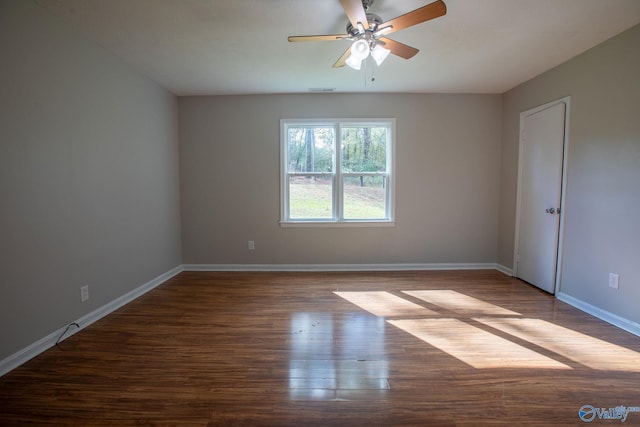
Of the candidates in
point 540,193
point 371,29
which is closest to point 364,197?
point 540,193

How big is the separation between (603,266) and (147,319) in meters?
4.23

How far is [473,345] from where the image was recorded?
2.06 metres

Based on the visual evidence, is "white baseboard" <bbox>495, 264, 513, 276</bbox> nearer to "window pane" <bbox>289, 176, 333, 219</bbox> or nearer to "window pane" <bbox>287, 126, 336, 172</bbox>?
"window pane" <bbox>289, 176, 333, 219</bbox>

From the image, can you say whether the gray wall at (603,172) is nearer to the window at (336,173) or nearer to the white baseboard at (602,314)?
the white baseboard at (602,314)

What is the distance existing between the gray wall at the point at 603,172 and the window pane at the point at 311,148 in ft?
8.63

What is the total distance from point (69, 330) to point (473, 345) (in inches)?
126

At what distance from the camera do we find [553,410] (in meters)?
1.45

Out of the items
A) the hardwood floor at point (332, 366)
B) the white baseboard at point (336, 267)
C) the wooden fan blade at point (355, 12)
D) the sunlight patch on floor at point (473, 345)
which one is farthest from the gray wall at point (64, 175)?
the sunlight patch on floor at point (473, 345)

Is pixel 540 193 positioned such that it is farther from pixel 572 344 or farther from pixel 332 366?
pixel 332 366

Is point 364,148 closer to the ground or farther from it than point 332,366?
farther from it

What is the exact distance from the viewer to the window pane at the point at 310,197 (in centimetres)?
398

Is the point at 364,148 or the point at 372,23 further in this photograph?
the point at 364,148

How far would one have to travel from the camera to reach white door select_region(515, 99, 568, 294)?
2.92 metres

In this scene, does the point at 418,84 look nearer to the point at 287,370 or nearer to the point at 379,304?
the point at 379,304
